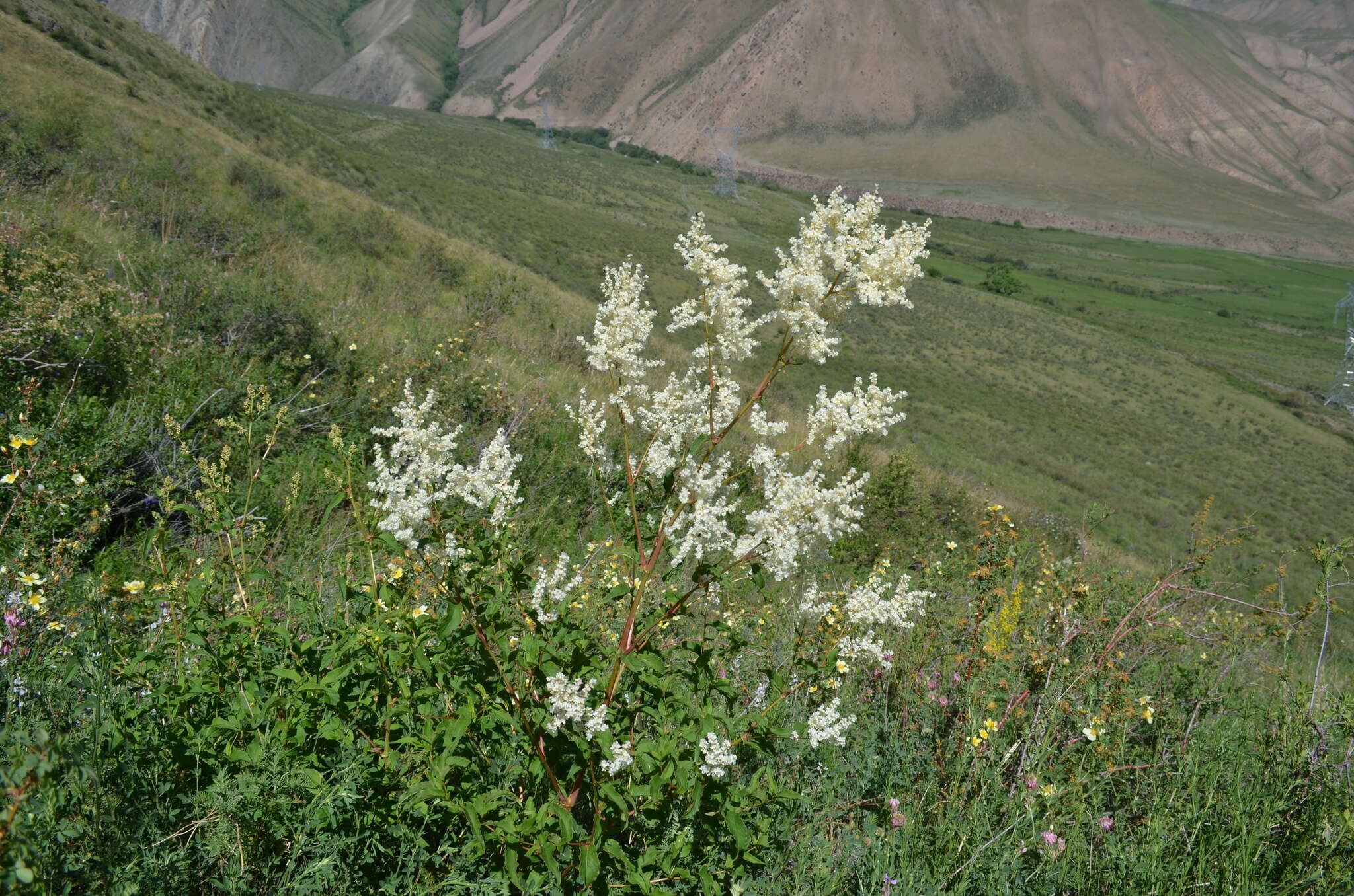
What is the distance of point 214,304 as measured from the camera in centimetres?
708

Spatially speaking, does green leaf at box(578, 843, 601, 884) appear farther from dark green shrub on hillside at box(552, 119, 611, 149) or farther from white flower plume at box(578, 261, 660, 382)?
dark green shrub on hillside at box(552, 119, 611, 149)

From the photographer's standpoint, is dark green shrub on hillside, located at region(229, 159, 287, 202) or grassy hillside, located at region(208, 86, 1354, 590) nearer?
dark green shrub on hillside, located at region(229, 159, 287, 202)

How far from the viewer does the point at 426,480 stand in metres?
2.04

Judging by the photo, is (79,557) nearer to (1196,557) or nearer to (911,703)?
(911,703)

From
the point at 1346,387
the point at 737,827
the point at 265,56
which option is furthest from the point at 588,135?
the point at 737,827

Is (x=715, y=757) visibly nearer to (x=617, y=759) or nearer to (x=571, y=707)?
(x=617, y=759)

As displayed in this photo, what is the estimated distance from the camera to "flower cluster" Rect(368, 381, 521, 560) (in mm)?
1962

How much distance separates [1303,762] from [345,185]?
26.0m

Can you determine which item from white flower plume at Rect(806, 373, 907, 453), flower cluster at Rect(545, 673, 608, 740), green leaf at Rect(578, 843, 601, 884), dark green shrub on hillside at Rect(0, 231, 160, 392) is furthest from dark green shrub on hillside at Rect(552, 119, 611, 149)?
green leaf at Rect(578, 843, 601, 884)

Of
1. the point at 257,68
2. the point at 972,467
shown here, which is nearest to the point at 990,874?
the point at 972,467

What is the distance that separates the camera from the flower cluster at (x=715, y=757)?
6.63 feet

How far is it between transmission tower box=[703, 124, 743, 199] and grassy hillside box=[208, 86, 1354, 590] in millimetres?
3678

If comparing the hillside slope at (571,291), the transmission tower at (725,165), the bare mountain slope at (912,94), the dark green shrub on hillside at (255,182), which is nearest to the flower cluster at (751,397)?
the hillside slope at (571,291)

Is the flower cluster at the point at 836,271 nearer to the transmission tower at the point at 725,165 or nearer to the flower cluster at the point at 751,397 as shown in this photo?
the flower cluster at the point at 751,397
